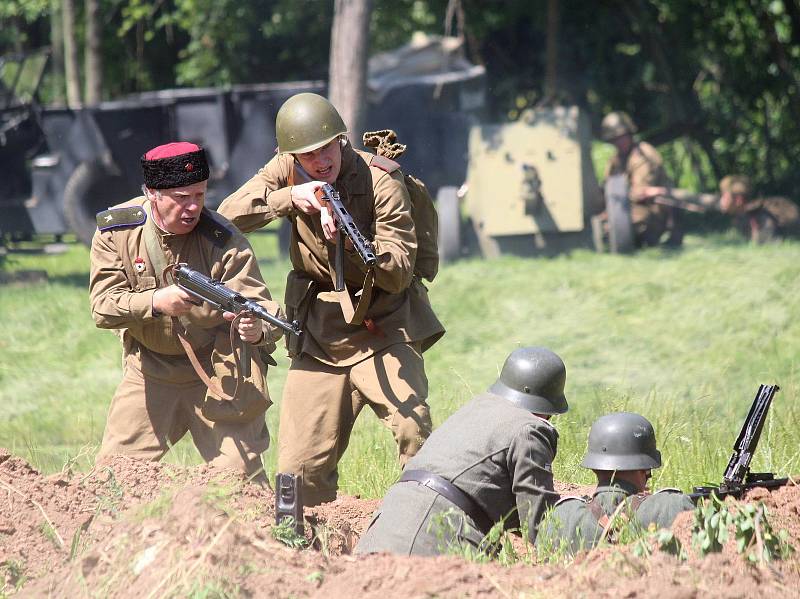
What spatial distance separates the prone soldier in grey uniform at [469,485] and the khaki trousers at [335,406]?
73 centimetres

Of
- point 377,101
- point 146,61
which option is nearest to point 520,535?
point 377,101

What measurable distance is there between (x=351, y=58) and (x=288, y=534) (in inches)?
404

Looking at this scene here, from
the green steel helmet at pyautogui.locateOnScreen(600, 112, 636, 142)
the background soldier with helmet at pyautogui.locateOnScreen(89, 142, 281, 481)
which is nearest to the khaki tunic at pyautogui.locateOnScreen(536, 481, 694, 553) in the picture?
the background soldier with helmet at pyautogui.locateOnScreen(89, 142, 281, 481)

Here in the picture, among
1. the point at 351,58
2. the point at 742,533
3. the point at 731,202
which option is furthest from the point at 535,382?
the point at 731,202

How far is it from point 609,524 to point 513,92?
16.4 meters

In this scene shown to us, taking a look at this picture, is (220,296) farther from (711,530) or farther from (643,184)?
(643,184)

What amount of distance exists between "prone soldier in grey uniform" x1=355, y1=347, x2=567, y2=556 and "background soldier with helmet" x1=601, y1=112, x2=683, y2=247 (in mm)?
10057

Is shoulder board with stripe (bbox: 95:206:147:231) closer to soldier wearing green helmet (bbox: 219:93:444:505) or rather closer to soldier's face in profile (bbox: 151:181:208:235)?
soldier's face in profile (bbox: 151:181:208:235)

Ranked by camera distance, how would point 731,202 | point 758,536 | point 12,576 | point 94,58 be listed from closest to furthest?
point 758,536 → point 12,576 → point 731,202 → point 94,58

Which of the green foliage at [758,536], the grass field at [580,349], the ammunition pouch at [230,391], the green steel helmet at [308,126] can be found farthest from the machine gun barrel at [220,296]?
the green foliage at [758,536]

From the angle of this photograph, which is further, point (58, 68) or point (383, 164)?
point (58, 68)

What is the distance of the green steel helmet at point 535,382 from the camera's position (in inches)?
187

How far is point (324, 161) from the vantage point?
538 centimetres

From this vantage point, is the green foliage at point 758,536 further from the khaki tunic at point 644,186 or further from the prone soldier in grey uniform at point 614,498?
the khaki tunic at point 644,186
